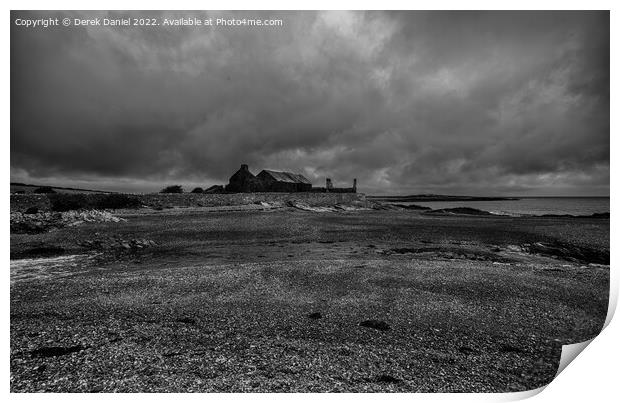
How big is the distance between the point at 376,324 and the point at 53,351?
396cm

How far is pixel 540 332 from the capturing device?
4.02m

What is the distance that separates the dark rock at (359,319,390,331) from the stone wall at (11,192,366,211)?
15375 millimetres

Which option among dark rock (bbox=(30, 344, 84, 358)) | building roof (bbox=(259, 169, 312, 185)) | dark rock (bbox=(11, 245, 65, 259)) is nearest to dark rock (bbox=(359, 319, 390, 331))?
dark rock (bbox=(30, 344, 84, 358))

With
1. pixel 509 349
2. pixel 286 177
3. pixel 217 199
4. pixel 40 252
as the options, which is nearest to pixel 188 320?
pixel 509 349

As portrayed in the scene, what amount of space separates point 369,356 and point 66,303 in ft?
15.7

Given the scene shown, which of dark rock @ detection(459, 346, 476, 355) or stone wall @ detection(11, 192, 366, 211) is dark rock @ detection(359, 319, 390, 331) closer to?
dark rock @ detection(459, 346, 476, 355)

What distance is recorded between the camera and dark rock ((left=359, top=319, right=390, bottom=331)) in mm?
4094

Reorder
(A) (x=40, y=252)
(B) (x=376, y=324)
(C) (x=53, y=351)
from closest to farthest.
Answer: (C) (x=53, y=351), (B) (x=376, y=324), (A) (x=40, y=252)

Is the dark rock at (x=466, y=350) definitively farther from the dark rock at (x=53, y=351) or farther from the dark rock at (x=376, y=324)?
the dark rock at (x=53, y=351)

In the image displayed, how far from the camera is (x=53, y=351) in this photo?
343 centimetres

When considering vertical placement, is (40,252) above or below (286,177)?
below

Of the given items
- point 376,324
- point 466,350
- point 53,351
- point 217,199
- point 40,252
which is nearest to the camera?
point 53,351

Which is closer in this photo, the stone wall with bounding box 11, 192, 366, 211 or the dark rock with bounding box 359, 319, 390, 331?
the dark rock with bounding box 359, 319, 390, 331

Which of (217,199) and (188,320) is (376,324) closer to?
(188,320)
